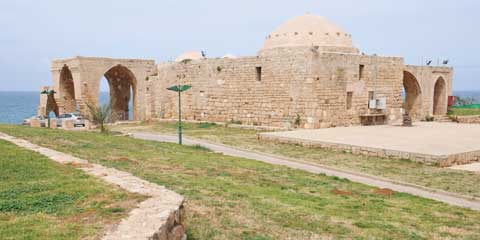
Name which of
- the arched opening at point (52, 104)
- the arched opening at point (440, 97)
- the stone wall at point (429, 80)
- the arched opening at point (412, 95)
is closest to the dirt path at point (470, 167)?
the stone wall at point (429, 80)

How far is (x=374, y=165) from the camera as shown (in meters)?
11.1

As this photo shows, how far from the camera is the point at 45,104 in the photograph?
Answer: 99.1 ft

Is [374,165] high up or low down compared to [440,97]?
down

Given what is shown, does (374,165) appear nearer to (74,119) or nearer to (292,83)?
(292,83)

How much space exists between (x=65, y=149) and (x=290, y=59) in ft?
38.1

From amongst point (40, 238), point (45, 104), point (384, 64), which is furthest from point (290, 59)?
point (45, 104)

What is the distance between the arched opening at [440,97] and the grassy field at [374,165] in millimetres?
16991

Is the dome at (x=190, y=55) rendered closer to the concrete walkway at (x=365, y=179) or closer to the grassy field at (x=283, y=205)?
the concrete walkway at (x=365, y=179)

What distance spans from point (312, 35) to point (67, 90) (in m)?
17.7

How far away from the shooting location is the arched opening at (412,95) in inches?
1027

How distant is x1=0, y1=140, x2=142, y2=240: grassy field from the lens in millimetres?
3705

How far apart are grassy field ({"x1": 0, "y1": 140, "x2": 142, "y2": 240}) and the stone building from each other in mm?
13421

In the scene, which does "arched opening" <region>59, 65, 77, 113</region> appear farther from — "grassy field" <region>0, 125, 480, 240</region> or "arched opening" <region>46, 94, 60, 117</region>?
"grassy field" <region>0, 125, 480, 240</region>

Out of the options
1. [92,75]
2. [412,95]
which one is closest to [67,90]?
[92,75]
